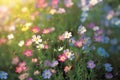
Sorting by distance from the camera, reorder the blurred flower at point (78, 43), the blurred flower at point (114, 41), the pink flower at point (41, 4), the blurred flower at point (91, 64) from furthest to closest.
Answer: the pink flower at point (41, 4) < the blurred flower at point (114, 41) < the blurred flower at point (78, 43) < the blurred flower at point (91, 64)

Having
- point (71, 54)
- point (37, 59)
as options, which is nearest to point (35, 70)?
point (37, 59)

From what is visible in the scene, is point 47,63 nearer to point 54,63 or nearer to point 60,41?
point 54,63

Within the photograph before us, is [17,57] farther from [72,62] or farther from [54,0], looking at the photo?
[54,0]

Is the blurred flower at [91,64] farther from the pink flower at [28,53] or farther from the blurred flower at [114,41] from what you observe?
the blurred flower at [114,41]

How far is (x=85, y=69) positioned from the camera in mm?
3918

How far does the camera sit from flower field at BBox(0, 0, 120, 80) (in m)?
4.02

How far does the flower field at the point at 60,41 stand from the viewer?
158 inches

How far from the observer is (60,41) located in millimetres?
4242

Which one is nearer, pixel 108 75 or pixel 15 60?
pixel 108 75

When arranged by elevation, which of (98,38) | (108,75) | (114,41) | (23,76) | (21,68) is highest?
(114,41)

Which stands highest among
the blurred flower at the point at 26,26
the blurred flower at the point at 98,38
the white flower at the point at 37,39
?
the blurred flower at the point at 26,26

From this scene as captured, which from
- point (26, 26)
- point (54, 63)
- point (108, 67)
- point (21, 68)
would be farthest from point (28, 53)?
point (108, 67)

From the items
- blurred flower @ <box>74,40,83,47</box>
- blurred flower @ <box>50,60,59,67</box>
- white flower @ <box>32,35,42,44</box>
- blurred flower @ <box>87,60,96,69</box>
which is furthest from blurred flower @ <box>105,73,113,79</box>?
white flower @ <box>32,35,42,44</box>

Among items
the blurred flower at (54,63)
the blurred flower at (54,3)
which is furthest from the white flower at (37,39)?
the blurred flower at (54,3)
